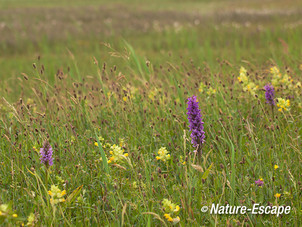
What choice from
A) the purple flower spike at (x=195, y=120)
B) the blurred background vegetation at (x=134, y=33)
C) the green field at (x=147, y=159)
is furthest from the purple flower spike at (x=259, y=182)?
the blurred background vegetation at (x=134, y=33)

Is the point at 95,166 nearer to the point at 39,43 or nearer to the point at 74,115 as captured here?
the point at 74,115

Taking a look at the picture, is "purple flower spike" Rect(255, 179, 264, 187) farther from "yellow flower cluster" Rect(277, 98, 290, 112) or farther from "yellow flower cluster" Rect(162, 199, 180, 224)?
"yellow flower cluster" Rect(277, 98, 290, 112)

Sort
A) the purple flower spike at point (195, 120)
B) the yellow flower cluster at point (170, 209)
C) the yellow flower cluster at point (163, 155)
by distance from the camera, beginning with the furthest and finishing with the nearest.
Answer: the yellow flower cluster at point (163, 155) < the purple flower spike at point (195, 120) < the yellow flower cluster at point (170, 209)

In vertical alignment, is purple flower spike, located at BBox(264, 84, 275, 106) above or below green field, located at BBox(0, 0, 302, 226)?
above

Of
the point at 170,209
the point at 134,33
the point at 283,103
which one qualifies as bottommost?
the point at 134,33

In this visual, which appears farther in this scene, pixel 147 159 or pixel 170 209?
pixel 147 159

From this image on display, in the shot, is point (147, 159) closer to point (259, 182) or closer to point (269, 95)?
point (259, 182)

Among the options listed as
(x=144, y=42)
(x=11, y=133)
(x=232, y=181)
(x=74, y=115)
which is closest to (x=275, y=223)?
(x=232, y=181)

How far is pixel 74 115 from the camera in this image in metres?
3.46

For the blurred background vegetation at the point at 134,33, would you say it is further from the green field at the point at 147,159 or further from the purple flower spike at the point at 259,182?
the purple flower spike at the point at 259,182

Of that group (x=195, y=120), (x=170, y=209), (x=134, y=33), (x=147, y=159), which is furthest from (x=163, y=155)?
(x=134, y=33)

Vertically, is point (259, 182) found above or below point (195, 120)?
→ below

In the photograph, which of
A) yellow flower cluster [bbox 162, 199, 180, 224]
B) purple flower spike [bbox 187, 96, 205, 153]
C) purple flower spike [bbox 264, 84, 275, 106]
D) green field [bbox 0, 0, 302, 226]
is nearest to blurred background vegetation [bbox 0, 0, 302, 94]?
green field [bbox 0, 0, 302, 226]

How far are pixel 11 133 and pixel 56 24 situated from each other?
44.0ft
